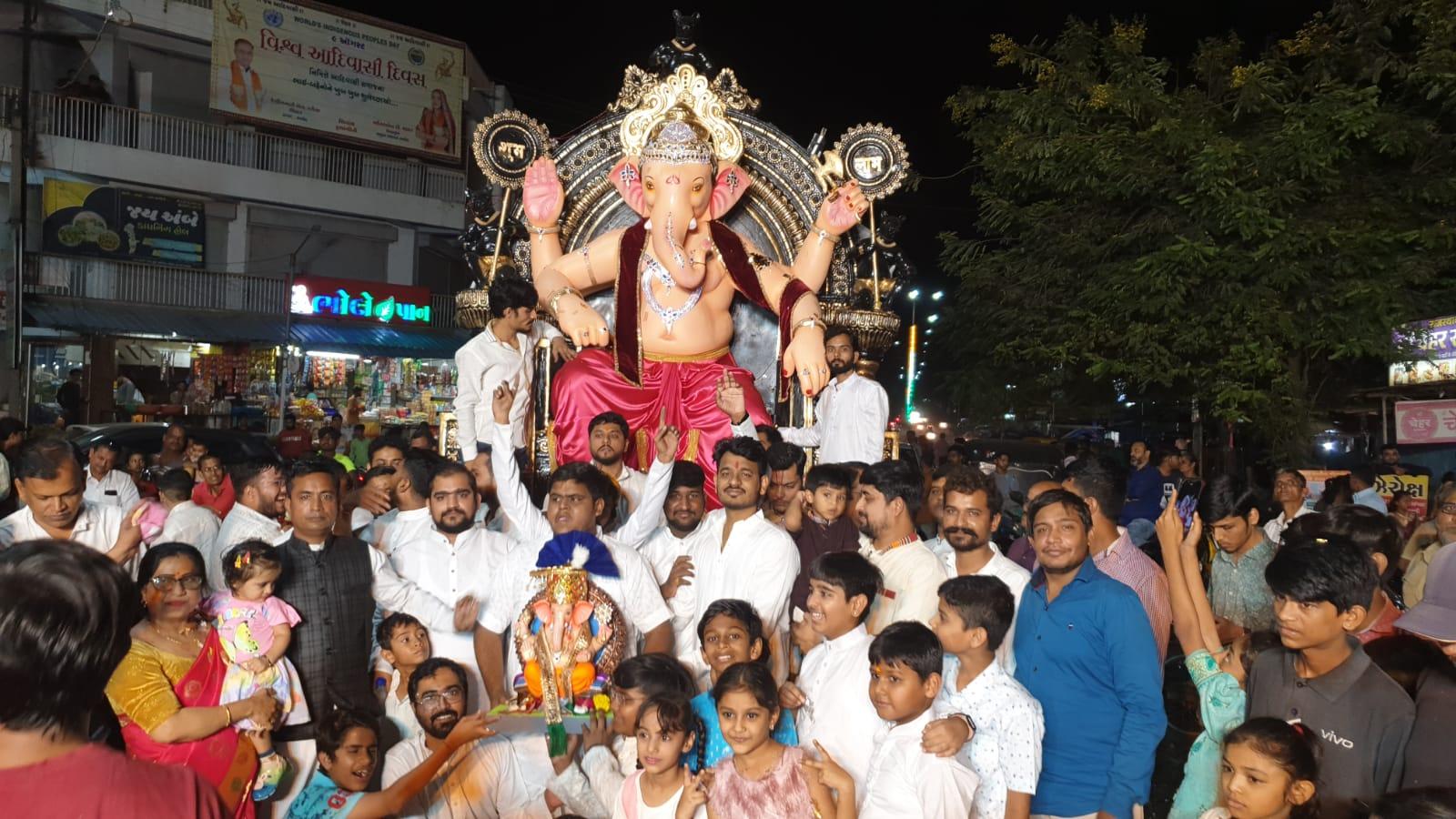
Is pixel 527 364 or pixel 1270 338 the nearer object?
pixel 527 364

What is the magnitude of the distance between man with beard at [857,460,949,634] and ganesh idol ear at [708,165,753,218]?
151 inches

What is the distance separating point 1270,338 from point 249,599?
33.6 feet

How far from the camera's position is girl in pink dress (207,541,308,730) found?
3787mm

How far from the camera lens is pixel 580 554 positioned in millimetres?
4117

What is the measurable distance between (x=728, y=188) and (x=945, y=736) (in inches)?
214

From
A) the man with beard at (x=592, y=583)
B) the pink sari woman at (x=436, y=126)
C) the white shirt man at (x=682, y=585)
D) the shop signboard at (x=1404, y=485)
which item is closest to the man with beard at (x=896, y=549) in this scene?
the white shirt man at (x=682, y=585)

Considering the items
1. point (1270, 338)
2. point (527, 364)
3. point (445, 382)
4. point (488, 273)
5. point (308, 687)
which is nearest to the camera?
point (308, 687)

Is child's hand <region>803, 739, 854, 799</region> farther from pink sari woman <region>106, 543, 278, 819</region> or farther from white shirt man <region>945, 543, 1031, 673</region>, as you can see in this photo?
pink sari woman <region>106, 543, 278, 819</region>

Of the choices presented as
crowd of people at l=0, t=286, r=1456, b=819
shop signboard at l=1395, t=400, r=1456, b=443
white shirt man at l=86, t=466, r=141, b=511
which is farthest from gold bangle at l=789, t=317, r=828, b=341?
shop signboard at l=1395, t=400, r=1456, b=443

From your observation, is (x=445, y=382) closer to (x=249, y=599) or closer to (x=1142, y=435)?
(x=1142, y=435)

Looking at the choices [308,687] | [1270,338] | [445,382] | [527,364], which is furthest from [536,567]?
[445,382]

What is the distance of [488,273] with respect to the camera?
7.90 m

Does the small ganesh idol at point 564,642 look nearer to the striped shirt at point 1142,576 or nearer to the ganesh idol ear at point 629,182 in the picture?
the striped shirt at point 1142,576

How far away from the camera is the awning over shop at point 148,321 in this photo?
1700 centimetres
